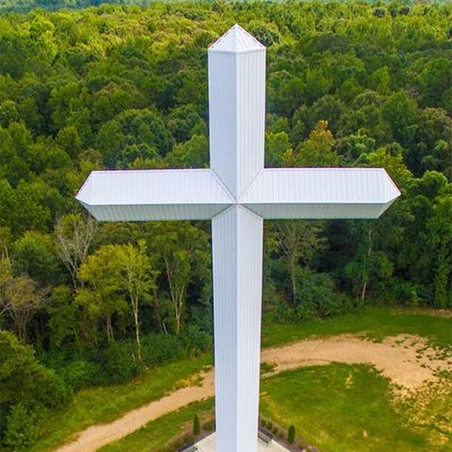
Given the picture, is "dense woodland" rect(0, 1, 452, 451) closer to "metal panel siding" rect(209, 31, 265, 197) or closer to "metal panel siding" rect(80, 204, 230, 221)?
"metal panel siding" rect(80, 204, 230, 221)

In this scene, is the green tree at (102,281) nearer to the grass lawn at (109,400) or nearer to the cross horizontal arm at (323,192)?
the grass lawn at (109,400)

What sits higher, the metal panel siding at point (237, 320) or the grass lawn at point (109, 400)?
the metal panel siding at point (237, 320)

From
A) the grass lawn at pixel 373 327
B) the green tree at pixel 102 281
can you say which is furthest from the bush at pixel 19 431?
the grass lawn at pixel 373 327

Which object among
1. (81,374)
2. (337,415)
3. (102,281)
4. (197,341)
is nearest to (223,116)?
(102,281)

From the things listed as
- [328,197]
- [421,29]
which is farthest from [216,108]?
[421,29]

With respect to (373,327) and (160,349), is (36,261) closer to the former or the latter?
(160,349)

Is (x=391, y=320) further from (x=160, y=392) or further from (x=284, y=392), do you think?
(x=160, y=392)

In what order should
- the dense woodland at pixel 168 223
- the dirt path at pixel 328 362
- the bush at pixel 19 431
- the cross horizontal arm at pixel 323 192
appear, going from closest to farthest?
the cross horizontal arm at pixel 323 192, the bush at pixel 19 431, the dirt path at pixel 328 362, the dense woodland at pixel 168 223
